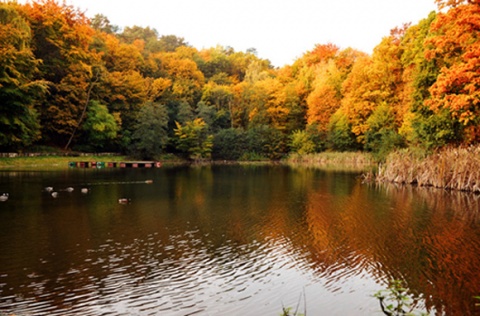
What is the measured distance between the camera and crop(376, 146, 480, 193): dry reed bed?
2023 cm

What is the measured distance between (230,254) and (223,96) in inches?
2089

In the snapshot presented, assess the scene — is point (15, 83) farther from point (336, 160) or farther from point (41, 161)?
point (336, 160)

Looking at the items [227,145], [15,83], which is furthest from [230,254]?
[227,145]

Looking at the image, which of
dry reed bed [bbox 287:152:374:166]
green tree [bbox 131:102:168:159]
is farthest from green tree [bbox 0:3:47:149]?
dry reed bed [bbox 287:152:374:166]

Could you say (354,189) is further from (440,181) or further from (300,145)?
(300,145)

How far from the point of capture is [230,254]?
32.9ft

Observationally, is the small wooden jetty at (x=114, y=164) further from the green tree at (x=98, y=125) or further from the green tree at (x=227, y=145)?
the green tree at (x=227, y=145)

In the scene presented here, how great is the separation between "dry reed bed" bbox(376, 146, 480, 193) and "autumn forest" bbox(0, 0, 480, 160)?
1.52 m

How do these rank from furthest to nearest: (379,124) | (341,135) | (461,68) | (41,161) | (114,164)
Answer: (341,135)
(379,124)
(114,164)
(41,161)
(461,68)

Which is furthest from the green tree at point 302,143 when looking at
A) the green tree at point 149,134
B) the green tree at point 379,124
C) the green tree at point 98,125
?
the green tree at point 98,125

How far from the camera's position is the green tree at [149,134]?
47.2m

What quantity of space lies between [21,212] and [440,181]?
19581mm

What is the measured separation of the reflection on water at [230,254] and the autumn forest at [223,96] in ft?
27.3

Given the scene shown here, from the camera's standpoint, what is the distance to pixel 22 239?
35.8ft
